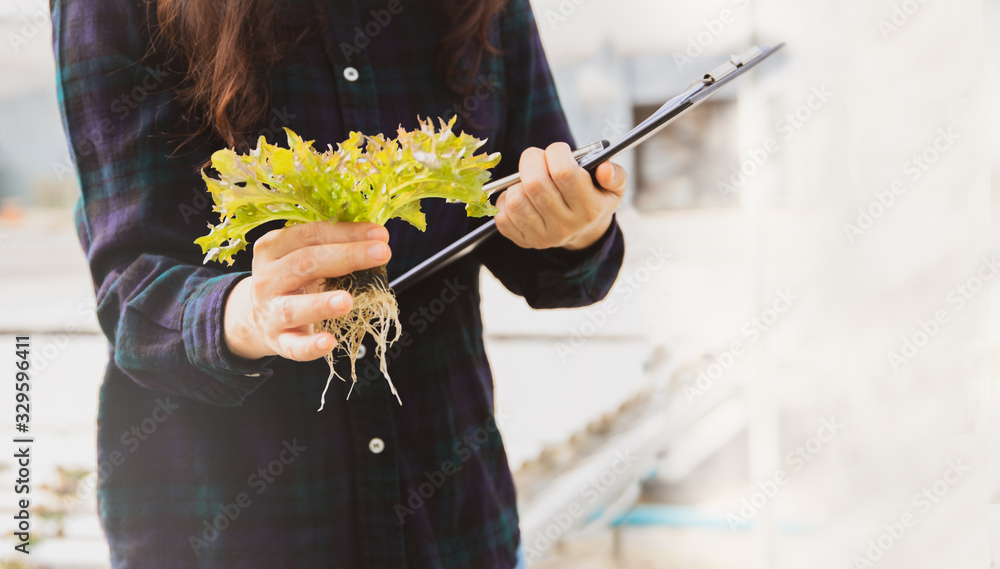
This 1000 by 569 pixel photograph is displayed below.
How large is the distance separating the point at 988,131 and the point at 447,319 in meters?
2.41

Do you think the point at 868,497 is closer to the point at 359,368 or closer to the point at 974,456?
the point at 974,456

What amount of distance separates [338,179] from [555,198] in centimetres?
21

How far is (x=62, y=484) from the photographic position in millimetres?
1975

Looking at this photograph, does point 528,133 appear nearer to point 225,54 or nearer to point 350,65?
point 350,65

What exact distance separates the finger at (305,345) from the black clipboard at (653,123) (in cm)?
18

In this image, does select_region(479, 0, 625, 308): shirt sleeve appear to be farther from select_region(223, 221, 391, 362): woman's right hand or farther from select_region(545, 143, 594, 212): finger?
select_region(223, 221, 391, 362): woman's right hand

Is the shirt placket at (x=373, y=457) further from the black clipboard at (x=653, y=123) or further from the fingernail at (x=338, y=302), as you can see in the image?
the fingernail at (x=338, y=302)

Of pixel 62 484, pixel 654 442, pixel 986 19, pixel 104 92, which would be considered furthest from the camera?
pixel 654 442

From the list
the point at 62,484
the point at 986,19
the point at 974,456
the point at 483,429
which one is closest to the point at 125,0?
the point at 483,429

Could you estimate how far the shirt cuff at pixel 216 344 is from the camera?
61 centimetres

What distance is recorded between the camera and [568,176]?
0.65 m

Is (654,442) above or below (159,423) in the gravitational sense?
below

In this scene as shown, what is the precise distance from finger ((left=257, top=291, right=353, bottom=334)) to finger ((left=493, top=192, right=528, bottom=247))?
23cm

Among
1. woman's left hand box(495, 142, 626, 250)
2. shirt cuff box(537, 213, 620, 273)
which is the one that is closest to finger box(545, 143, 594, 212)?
woman's left hand box(495, 142, 626, 250)
